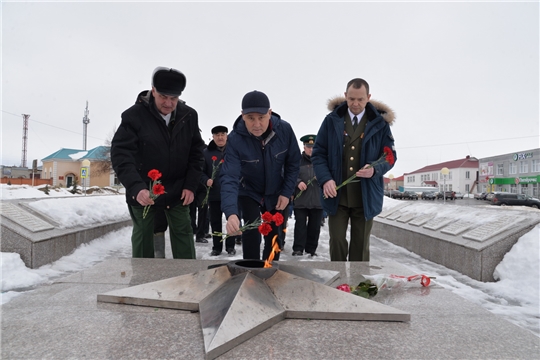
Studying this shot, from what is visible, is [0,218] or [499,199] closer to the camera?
[0,218]

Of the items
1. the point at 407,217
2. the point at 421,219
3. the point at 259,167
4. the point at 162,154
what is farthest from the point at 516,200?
the point at 162,154

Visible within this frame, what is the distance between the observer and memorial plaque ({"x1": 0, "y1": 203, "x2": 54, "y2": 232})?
451cm

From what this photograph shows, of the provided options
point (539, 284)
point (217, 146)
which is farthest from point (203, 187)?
point (539, 284)

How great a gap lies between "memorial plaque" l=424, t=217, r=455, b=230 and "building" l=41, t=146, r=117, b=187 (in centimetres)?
4355

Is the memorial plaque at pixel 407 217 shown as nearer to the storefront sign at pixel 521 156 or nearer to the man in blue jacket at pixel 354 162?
the man in blue jacket at pixel 354 162

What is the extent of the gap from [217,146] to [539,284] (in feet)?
15.4

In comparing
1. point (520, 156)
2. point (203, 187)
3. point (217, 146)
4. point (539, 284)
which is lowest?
point (539, 284)

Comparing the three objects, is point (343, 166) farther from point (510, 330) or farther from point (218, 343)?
point (218, 343)

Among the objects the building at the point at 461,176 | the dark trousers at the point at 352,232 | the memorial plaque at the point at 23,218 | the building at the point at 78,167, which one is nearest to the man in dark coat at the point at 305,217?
the dark trousers at the point at 352,232

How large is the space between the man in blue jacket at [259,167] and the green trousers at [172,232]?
1.96 ft

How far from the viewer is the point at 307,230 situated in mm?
6191

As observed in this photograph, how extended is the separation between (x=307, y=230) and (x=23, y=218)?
13.1ft

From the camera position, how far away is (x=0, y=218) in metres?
4.39

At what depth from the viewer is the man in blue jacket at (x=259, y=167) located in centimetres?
314
